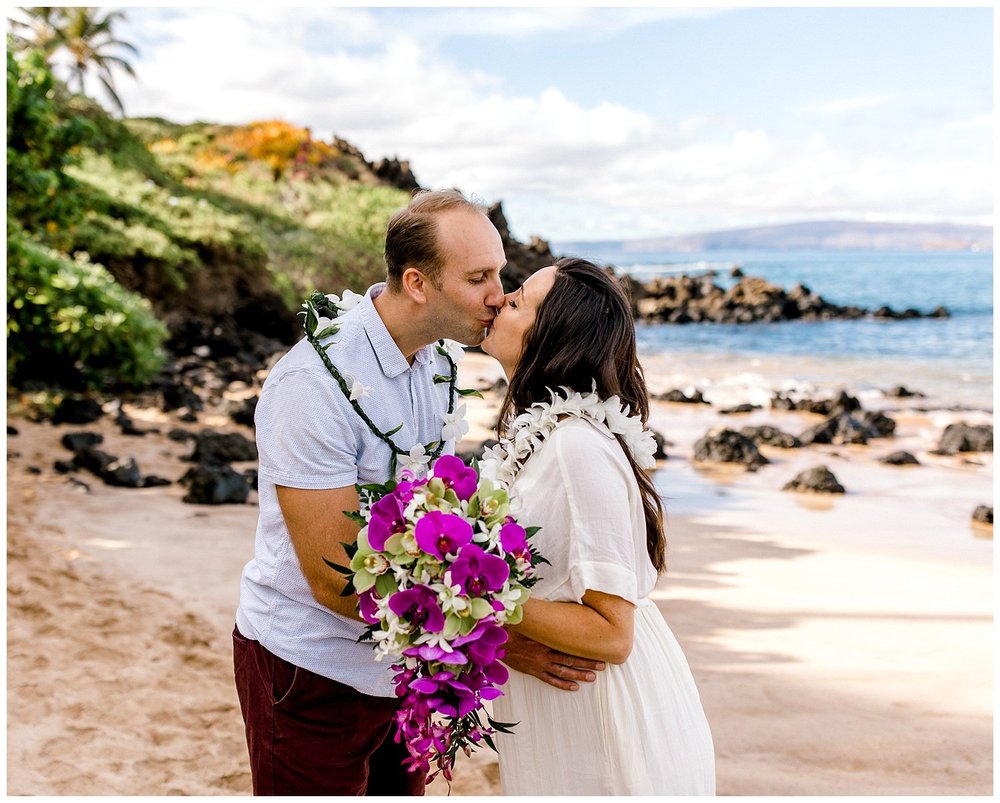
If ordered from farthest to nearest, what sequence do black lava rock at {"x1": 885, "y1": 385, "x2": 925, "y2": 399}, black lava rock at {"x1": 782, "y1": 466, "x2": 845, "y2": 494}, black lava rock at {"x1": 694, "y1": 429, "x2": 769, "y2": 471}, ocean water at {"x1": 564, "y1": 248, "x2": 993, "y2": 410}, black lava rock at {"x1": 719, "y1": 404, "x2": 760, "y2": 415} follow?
ocean water at {"x1": 564, "y1": 248, "x2": 993, "y2": 410} → black lava rock at {"x1": 885, "y1": 385, "x2": 925, "y2": 399} → black lava rock at {"x1": 719, "y1": 404, "x2": 760, "y2": 415} → black lava rock at {"x1": 694, "y1": 429, "x2": 769, "y2": 471} → black lava rock at {"x1": 782, "y1": 466, "x2": 845, "y2": 494}

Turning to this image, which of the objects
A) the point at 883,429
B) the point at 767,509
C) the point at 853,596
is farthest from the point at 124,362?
the point at 883,429

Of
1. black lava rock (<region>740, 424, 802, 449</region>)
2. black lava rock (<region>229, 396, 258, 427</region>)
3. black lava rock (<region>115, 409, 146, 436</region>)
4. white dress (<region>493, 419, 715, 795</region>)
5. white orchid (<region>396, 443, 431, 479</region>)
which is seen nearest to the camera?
white dress (<region>493, 419, 715, 795</region>)

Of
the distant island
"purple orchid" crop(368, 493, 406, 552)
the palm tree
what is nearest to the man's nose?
"purple orchid" crop(368, 493, 406, 552)

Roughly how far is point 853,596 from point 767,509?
312 centimetres

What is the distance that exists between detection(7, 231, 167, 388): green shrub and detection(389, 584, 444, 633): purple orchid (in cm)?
1107

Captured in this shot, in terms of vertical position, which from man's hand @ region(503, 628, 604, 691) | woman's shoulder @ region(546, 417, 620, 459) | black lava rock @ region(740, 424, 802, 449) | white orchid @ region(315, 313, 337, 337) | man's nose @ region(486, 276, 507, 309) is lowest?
black lava rock @ region(740, 424, 802, 449)

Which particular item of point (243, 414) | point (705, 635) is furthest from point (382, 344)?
point (243, 414)

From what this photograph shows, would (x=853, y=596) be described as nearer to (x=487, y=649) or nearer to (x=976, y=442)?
(x=487, y=649)

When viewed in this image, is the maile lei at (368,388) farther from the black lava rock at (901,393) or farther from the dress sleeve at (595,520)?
the black lava rock at (901,393)

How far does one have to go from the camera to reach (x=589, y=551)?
108 inches

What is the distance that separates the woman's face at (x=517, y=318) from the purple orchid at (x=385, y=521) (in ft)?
1.98

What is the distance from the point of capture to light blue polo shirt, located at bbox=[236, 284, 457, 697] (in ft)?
9.90

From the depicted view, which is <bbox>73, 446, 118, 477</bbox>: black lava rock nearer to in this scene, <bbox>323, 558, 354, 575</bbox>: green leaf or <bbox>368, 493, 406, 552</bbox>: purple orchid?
<bbox>323, 558, 354, 575</bbox>: green leaf

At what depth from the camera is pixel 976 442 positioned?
16281mm
